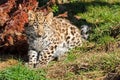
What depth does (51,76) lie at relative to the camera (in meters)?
8.80

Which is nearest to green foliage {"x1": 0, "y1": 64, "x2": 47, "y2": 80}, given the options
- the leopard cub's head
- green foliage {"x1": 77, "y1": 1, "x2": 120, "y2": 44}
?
the leopard cub's head

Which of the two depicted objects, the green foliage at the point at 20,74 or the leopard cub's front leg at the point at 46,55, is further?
the leopard cub's front leg at the point at 46,55

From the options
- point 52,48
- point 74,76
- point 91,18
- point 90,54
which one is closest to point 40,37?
point 52,48

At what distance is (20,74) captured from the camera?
8.52 metres

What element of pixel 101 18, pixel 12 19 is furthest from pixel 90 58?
pixel 101 18

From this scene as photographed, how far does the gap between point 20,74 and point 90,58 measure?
148cm

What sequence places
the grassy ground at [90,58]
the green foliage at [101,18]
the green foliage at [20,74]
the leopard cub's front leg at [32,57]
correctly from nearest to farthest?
the green foliage at [20,74], the grassy ground at [90,58], the leopard cub's front leg at [32,57], the green foliage at [101,18]

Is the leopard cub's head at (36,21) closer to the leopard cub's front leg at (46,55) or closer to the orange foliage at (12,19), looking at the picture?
the orange foliage at (12,19)

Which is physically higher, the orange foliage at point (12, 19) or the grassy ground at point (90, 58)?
the orange foliage at point (12, 19)

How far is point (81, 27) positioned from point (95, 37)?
0.59 metres

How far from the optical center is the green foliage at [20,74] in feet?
27.7

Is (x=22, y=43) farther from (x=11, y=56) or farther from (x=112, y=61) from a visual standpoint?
(x=112, y=61)

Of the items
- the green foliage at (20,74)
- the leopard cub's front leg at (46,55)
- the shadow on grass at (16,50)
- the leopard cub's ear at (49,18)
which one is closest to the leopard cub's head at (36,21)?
the leopard cub's ear at (49,18)

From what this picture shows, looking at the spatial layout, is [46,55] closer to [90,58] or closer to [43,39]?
[43,39]
